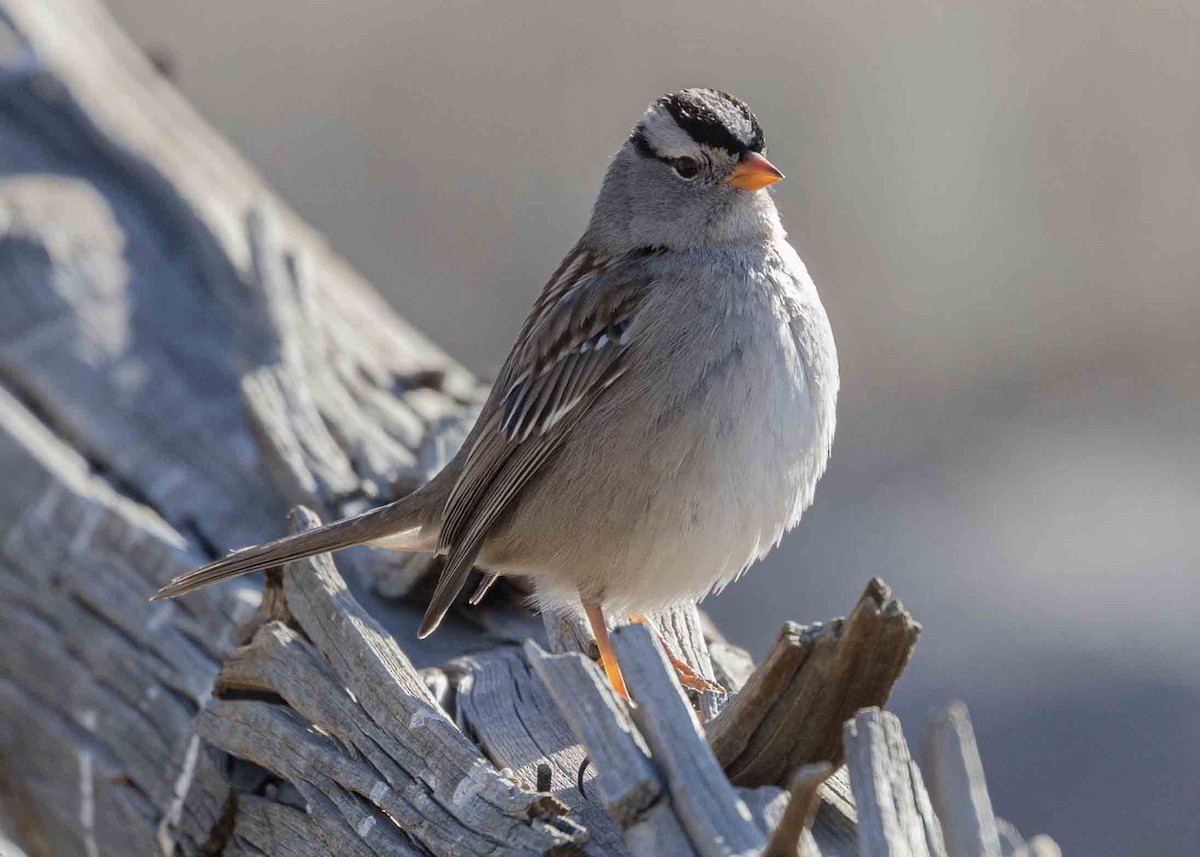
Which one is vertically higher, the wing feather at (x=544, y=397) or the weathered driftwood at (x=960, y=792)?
the weathered driftwood at (x=960, y=792)

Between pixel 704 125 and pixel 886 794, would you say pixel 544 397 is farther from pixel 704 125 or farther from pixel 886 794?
pixel 886 794

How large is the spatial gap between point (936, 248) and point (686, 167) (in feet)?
24.7

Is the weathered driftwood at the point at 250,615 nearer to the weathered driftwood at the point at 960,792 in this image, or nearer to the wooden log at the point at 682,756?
the wooden log at the point at 682,756

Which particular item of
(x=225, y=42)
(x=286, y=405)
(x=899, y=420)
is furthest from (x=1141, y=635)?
(x=225, y=42)

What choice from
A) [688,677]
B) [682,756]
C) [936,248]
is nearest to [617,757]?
[682,756]

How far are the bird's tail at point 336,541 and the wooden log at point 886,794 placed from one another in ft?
5.75

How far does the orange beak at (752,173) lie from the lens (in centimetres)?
451

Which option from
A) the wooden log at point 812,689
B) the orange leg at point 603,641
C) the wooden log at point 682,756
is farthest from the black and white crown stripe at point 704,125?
the wooden log at point 682,756

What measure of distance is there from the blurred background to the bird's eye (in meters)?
3.40

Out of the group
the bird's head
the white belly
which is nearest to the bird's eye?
the bird's head

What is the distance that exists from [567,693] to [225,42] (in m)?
13.1

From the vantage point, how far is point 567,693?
9.25 feet

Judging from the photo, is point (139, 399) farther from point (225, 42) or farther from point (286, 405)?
point (225, 42)

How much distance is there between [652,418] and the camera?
415 cm
